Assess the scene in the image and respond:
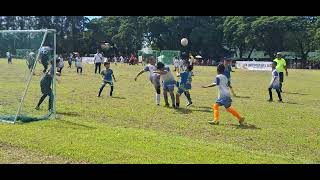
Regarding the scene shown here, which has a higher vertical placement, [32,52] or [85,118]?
[32,52]

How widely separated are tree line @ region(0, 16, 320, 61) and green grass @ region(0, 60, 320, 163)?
200 feet

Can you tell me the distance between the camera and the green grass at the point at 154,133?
25.0 ft

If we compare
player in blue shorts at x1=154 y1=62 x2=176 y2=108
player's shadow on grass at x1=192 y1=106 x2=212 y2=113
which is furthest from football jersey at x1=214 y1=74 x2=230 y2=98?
player in blue shorts at x1=154 y1=62 x2=176 y2=108

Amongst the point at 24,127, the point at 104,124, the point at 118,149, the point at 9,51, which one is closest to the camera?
the point at 118,149

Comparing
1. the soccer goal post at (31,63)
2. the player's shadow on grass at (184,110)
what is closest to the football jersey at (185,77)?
the player's shadow on grass at (184,110)

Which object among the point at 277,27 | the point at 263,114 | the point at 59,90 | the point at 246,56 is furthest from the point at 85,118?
the point at 246,56

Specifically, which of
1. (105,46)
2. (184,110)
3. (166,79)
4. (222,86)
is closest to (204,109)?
(184,110)

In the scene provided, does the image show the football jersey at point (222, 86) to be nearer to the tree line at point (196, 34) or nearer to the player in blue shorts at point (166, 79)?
→ the player in blue shorts at point (166, 79)

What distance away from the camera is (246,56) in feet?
284

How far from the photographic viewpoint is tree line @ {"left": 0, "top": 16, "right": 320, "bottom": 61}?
243 ft

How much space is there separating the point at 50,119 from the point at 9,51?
2780mm

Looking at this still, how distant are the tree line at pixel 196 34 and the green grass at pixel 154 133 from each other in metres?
61.1

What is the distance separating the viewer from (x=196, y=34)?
7938 centimetres
